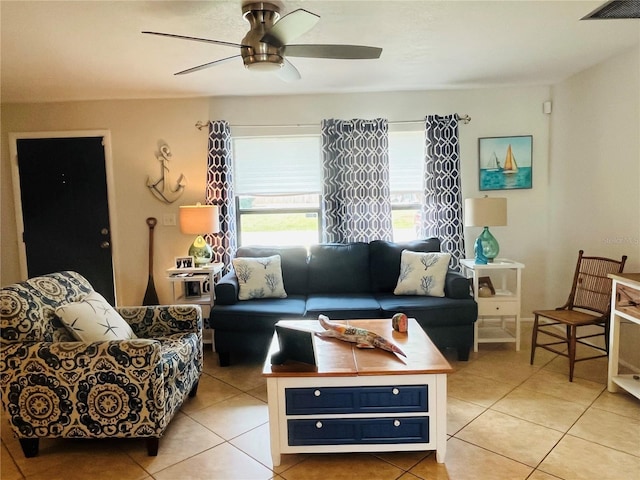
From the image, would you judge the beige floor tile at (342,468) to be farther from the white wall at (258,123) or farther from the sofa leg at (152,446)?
the white wall at (258,123)

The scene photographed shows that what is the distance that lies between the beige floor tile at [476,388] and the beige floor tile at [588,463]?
0.55 meters

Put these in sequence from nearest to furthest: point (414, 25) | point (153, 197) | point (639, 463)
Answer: point (639, 463) < point (414, 25) < point (153, 197)

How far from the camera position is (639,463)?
2070 mm

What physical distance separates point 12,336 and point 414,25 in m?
2.88

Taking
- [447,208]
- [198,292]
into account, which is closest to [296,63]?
[447,208]

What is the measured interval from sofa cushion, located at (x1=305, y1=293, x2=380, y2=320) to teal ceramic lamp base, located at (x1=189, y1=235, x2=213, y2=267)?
3.63 feet

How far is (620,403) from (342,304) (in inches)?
76.7

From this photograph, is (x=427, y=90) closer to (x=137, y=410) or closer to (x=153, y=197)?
(x=153, y=197)

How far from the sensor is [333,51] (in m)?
Result: 2.32

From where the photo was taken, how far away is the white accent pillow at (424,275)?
3.52m

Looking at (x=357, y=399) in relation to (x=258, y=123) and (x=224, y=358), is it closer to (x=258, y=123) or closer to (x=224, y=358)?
(x=224, y=358)

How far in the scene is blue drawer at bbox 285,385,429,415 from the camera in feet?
6.78

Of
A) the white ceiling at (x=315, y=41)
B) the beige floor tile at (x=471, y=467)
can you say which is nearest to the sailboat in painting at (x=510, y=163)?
the white ceiling at (x=315, y=41)

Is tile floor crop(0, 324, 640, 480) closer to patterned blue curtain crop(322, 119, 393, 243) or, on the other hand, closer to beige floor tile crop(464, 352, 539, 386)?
beige floor tile crop(464, 352, 539, 386)
